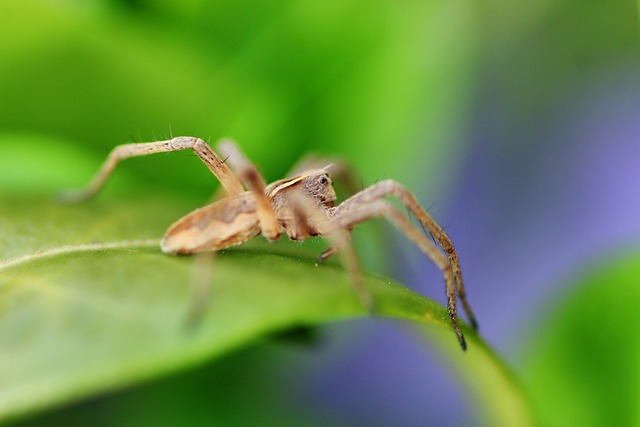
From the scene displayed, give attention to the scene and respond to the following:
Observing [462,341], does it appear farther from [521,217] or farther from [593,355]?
[521,217]

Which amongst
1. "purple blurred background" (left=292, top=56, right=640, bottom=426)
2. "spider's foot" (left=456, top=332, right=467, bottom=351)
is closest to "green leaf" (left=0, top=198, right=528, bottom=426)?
"spider's foot" (left=456, top=332, right=467, bottom=351)

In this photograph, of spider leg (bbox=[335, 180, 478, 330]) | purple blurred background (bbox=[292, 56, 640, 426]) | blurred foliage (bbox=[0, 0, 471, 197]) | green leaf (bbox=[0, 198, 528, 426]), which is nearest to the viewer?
green leaf (bbox=[0, 198, 528, 426])

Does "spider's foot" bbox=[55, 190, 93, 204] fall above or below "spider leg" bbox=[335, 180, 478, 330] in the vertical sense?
above

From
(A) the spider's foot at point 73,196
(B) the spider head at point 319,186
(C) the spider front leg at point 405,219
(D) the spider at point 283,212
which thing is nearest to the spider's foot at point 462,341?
(D) the spider at point 283,212

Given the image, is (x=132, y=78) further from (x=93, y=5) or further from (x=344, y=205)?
(x=344, y=205)

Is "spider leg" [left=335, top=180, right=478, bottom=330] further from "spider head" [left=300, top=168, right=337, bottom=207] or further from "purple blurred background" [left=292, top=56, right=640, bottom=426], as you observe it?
"purple blurred background" [left=292, top=56, right=640, bottom=426]

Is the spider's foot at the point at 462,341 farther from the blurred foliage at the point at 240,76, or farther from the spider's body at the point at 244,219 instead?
the blurred foliage at the point at 240,76
